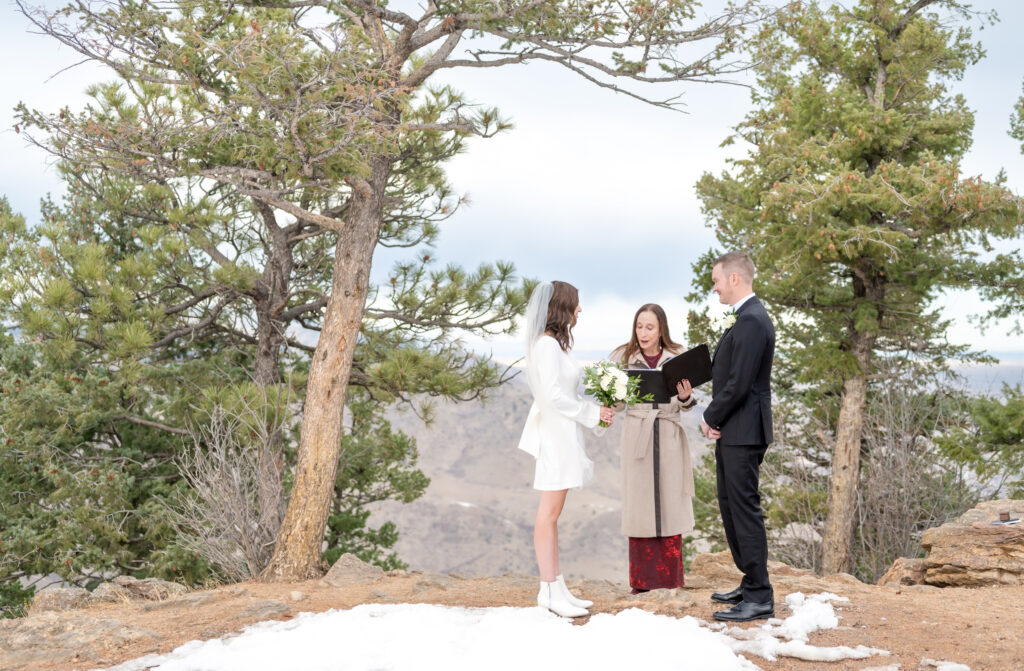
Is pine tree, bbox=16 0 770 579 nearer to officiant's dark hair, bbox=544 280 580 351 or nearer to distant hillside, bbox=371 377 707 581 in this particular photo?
officiant's dark hair, bbox=544 280 580 351

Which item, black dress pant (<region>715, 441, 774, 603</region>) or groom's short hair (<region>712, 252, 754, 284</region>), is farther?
groom's short hair (<region>712, 252, 754, 284</region>)

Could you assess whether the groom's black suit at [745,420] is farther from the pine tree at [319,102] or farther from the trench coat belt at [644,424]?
the pine tree at [319,102]

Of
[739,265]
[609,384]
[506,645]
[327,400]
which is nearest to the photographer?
[506,645]

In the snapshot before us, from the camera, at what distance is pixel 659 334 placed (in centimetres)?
561

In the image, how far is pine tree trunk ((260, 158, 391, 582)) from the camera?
8.17 meters

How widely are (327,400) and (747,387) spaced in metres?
5.23

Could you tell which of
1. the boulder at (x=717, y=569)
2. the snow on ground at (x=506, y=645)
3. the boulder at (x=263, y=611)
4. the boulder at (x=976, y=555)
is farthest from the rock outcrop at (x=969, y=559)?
the boulder at (x=263, y=611)

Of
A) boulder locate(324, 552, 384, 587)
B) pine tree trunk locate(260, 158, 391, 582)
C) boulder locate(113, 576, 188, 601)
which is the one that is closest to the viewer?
boulder locate(324, 552, 384, 587)

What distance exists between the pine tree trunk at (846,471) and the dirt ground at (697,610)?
18.2ft

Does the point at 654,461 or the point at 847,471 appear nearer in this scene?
the point at 654,461

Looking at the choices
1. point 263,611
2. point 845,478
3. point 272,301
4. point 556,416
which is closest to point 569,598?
point 556,416

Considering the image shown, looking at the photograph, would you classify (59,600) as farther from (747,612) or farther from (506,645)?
(747,612)

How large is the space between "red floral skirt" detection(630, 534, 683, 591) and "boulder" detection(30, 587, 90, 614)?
15.7 ft

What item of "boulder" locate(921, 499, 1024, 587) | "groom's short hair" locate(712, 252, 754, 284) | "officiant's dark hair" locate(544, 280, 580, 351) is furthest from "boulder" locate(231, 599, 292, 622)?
"boulder" locate(921, 499, 1024, 587)
